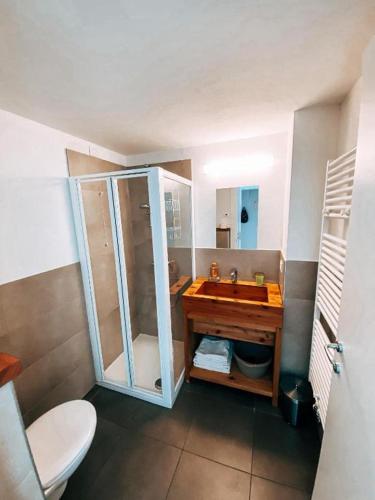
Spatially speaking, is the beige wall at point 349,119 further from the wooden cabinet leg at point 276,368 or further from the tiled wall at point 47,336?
the tiled wall at point 47,336

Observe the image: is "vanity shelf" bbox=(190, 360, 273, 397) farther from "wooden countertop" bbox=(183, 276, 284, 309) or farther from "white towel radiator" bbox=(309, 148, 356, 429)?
"wooden countertop" bbox=(183, 276, 284, 309)

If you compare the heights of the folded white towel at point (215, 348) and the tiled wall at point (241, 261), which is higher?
the tiled wall at point (241, 261)

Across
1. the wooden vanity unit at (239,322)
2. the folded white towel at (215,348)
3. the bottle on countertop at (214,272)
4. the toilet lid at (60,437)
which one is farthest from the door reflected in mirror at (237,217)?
the toilet lid at (60,437)

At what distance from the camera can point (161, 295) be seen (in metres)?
1.55

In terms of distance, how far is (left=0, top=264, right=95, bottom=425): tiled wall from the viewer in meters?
1.31

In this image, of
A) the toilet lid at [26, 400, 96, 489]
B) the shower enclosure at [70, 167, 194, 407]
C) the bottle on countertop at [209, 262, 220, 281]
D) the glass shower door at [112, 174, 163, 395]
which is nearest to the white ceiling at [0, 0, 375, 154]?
the shower enclosure at [70, 167, 194, 407]

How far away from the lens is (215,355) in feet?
6.17

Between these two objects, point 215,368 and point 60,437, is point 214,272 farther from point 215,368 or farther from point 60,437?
point 60,437

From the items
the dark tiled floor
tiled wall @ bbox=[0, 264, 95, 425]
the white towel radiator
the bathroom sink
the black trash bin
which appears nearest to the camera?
the white towel radiator

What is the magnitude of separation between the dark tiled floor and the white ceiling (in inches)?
89.3

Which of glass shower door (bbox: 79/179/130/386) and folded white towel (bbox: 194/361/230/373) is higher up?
Answer: glass shower door (bbox: 79/179/130/386)

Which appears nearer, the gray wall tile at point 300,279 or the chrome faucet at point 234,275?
the gray wall tile at point 300,279

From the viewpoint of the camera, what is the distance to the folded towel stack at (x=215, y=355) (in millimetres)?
1864

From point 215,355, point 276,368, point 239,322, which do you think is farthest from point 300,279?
point 215,355
